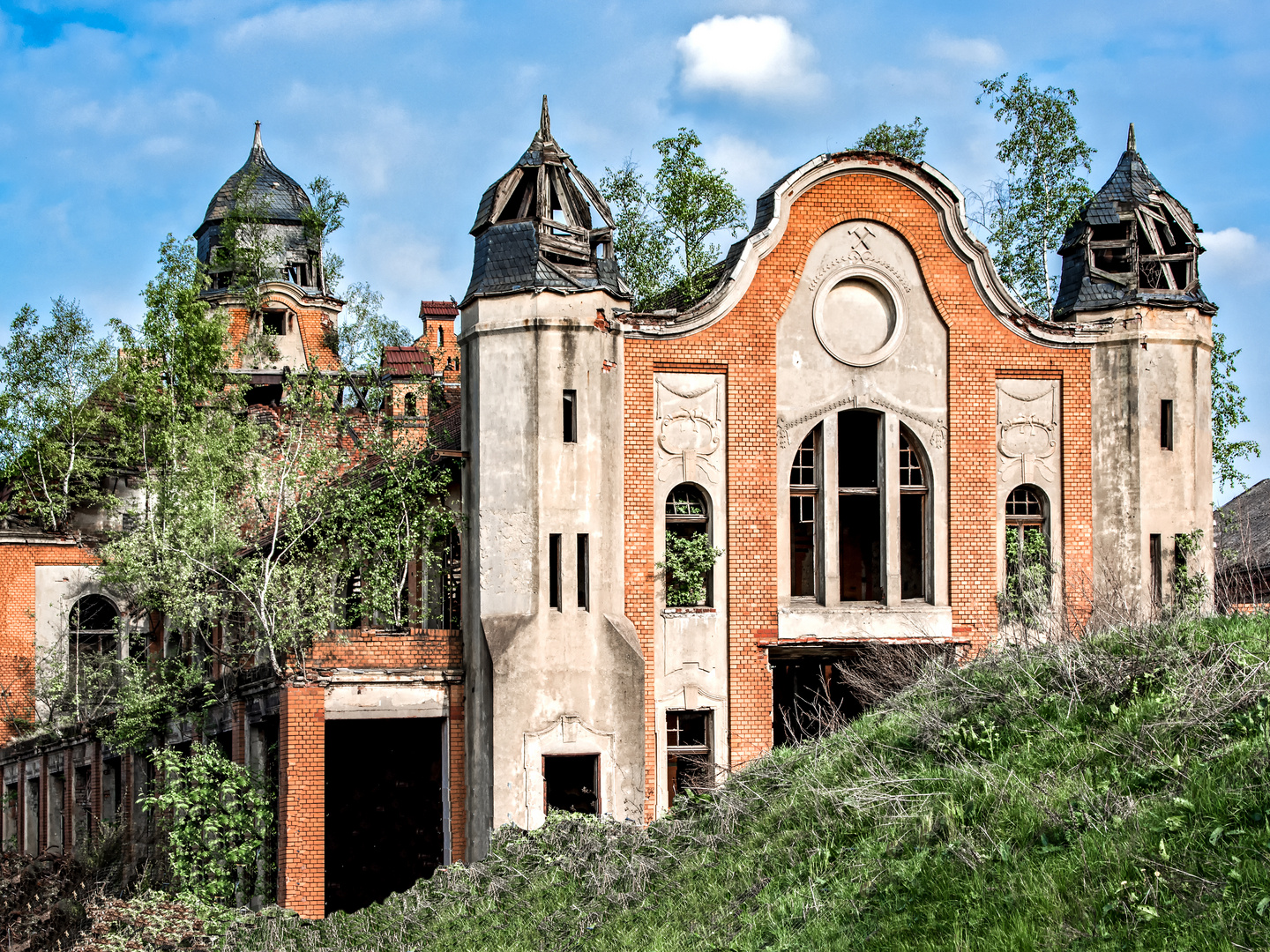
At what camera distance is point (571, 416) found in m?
21.7

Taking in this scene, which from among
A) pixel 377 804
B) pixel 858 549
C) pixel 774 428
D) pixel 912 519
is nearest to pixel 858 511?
pixel 858 549

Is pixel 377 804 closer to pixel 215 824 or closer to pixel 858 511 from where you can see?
pixel 215 824

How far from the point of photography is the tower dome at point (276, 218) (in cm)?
4728

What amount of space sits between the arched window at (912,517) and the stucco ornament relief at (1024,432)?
1.39 m

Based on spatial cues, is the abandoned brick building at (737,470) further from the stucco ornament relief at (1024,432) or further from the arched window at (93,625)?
the arched window at (93,625)

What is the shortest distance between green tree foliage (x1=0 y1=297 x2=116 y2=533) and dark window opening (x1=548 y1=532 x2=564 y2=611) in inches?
699

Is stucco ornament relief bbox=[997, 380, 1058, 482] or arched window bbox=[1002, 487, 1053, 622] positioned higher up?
stucco ornament relief bbox=[997, 380, 1058, 482]

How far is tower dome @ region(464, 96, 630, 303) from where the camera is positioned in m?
21.7

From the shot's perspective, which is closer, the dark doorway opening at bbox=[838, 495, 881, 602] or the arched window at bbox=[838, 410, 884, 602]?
the arched window at bbox=[838, 410, 884, 602]

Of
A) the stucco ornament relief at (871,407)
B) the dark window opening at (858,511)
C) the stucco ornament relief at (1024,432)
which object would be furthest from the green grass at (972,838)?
the dark window opening at (858,511)

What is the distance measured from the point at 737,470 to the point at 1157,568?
727 centimetres

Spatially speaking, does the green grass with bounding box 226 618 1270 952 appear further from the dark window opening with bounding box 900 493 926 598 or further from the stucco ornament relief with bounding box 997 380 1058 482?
the dark window opening with bounding box 900 493 926 598

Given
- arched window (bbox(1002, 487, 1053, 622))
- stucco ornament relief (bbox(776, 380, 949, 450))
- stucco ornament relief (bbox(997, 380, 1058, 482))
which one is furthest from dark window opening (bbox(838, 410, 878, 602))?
arched window (bbox(1002, 487, 1053, 622))

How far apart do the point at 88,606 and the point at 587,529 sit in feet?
68.1
